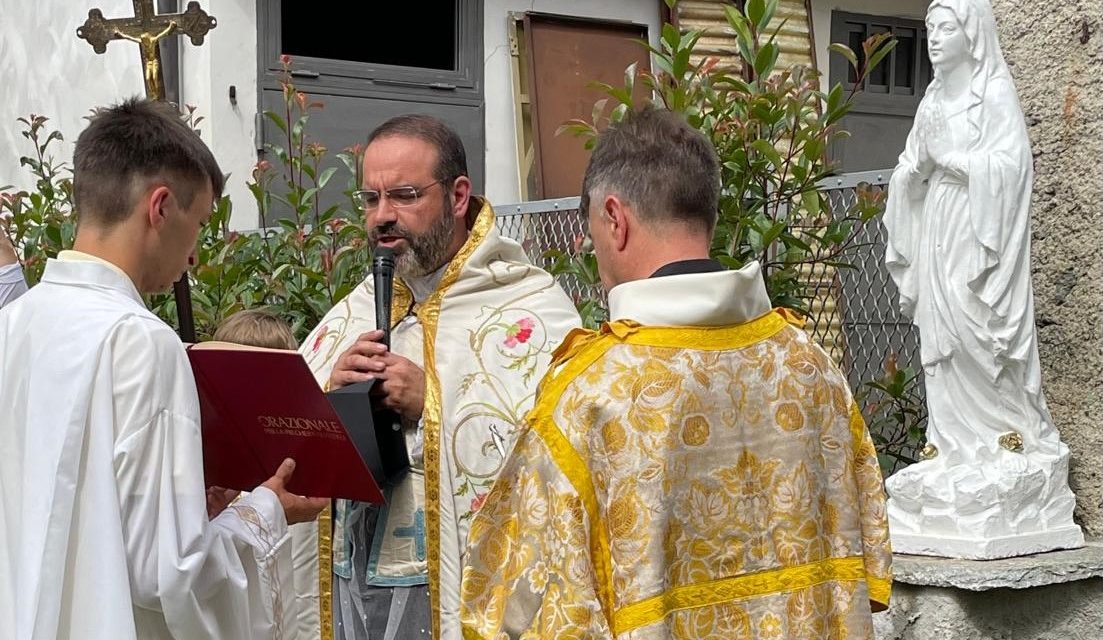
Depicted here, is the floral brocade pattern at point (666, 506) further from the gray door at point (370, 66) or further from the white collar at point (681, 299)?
the gray door at point (370, 66)

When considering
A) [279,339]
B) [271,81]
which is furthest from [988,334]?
[271,81]

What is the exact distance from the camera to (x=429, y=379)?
319cm

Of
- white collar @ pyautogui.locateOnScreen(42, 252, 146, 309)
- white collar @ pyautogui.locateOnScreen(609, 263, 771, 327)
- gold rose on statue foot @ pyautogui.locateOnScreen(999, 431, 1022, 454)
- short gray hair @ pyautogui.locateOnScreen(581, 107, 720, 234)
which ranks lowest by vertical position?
gold rose on statue foot @ pyautogui.locateOnScreen(999, 431, 1022, 454)

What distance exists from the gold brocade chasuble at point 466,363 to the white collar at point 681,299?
917 mm

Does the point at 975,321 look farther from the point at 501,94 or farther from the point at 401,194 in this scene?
the point at 501,94

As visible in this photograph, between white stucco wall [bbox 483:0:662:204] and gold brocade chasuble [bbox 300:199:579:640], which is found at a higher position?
white stucco wall [bbox 483:0:662:204]

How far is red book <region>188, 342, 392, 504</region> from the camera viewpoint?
2.34 meters

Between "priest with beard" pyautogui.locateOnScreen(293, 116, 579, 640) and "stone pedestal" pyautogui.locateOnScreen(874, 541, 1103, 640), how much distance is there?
5.20ft

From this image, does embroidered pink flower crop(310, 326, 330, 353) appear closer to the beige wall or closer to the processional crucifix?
the processional crucifix

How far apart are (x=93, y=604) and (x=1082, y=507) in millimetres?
3338

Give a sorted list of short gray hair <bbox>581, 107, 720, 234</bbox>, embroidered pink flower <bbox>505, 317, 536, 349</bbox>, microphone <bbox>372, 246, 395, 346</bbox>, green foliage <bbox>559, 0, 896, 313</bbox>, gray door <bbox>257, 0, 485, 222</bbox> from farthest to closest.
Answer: gray door <bbox>257, 0, 485, 222</bbox> → green foliage <bbox>559, 0, 896, 313</bbox> → embroidered pink flower <bbox>505, 317, 536, 349</bbox> → microphone <bbox>372, 246, 395, 346</bbox> → short gray hair <bbox>581, 107, 720, 234</bbox>

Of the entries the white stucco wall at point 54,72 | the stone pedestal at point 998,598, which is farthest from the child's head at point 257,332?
the white stucco wall at point 54,72

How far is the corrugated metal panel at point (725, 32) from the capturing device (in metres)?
9.23

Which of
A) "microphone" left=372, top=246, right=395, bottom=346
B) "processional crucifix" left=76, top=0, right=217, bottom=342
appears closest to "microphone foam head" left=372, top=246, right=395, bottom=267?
"microphone" left=372, top=246, right=395, bottom=346
